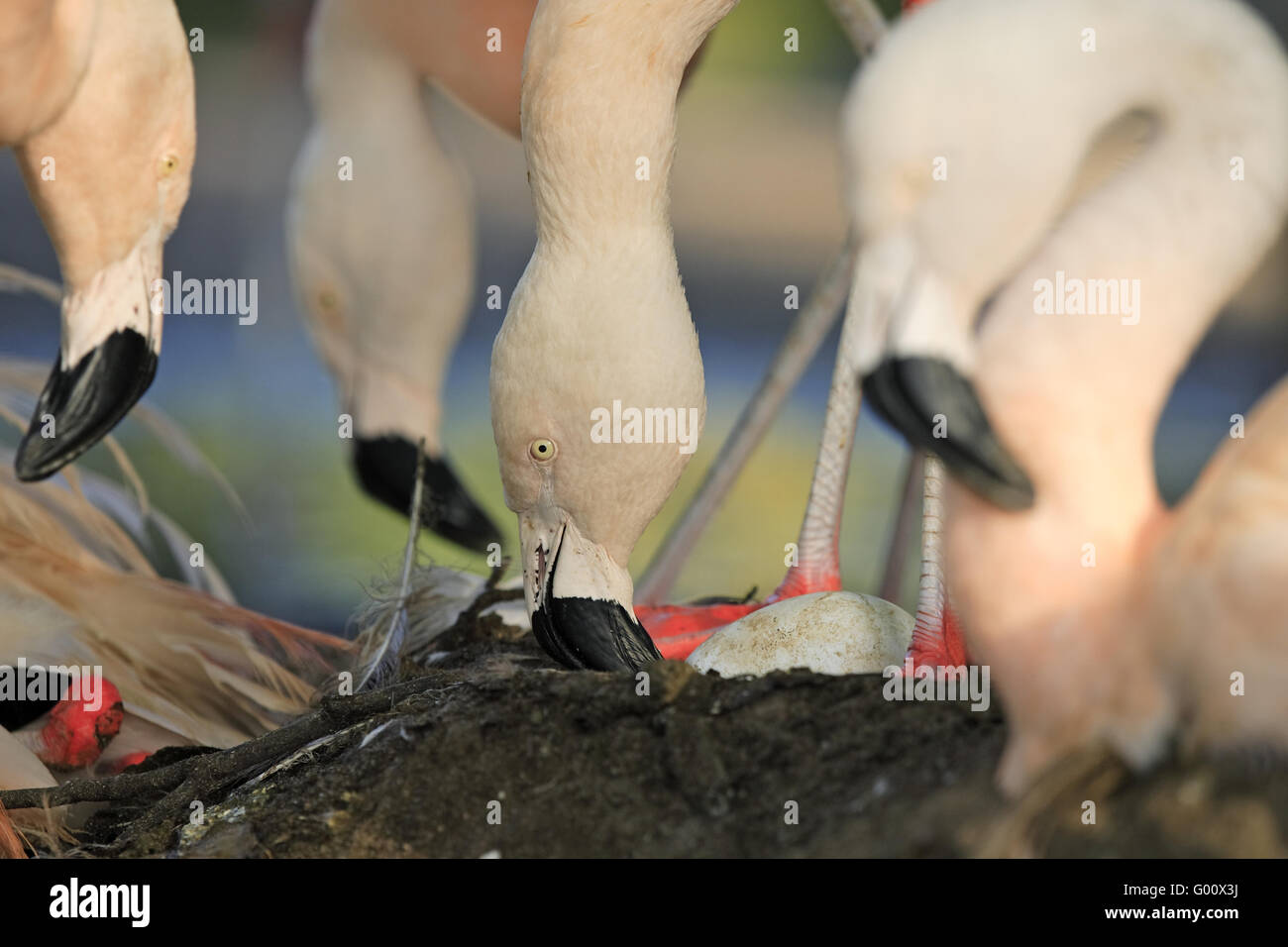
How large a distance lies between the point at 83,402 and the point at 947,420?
1100mm

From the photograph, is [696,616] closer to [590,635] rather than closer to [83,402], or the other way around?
[590,635]

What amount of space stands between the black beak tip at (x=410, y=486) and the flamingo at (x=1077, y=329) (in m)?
1.51

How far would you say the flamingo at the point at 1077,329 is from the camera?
1103 millimetres

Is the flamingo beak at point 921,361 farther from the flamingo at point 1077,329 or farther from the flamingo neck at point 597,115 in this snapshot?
the flamingo neck at point 597,115

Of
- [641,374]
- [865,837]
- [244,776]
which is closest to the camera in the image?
[865,837]

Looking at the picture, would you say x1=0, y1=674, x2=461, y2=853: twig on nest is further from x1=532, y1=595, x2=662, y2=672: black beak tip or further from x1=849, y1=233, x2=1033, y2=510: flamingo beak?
x1=849, y1=233, x2=1033, y2=510: flamingo beak

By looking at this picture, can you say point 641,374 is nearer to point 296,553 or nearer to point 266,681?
point 266,681

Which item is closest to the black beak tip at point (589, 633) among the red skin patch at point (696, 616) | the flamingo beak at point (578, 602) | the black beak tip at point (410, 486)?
the flamingo beak at point (578, 602)

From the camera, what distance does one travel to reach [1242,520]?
3.71 feet

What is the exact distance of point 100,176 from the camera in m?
1.74

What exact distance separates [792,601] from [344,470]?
172 cm

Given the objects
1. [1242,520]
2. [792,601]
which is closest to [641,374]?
[792,601]

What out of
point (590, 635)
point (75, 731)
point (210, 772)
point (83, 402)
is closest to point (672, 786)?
point (590, 635)

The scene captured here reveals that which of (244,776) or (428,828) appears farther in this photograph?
(244,776)
